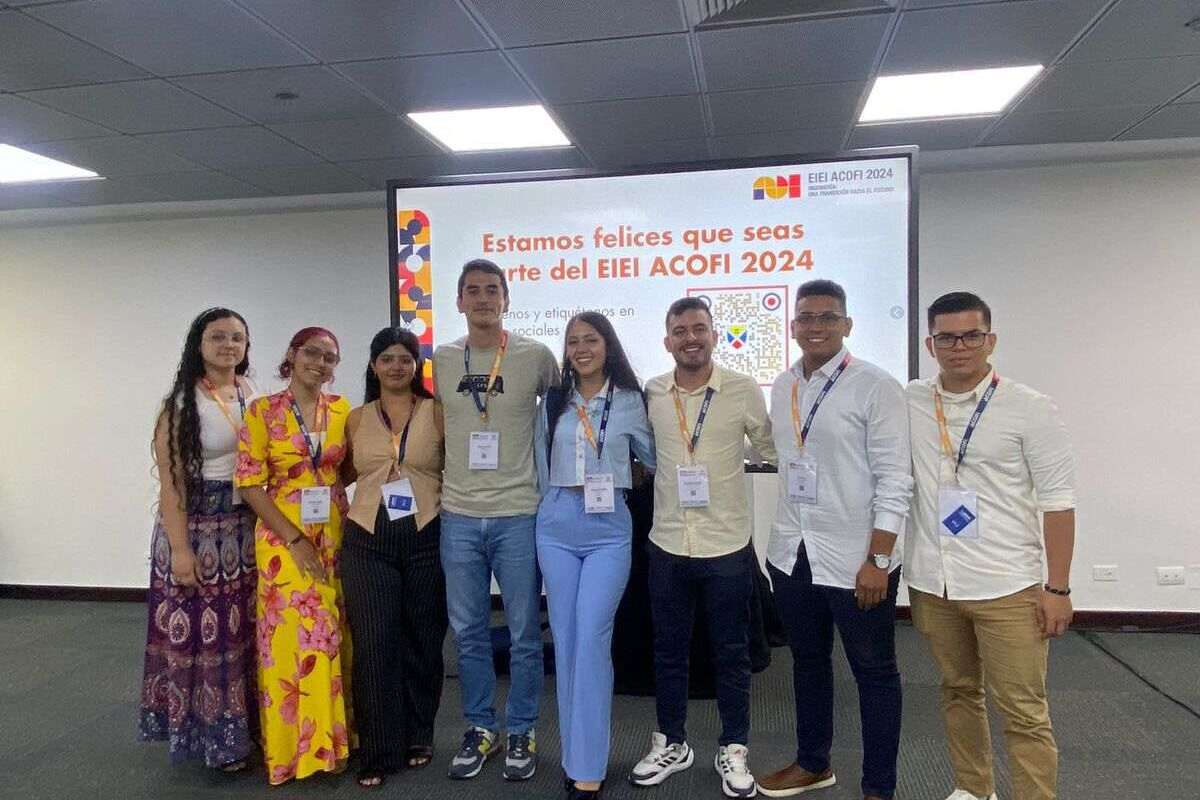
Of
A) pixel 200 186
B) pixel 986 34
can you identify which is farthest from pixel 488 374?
pixel 200 186

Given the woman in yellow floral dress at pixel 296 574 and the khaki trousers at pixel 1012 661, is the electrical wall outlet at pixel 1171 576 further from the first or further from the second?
the woman in yellow floral dress at pixel 296 574

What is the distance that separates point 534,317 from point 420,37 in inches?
51.0

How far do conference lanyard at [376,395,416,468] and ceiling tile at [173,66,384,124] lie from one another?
1.34 m

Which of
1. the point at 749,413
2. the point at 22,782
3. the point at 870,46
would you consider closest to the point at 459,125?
the point at 870,46

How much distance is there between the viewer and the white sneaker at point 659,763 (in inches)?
92.5

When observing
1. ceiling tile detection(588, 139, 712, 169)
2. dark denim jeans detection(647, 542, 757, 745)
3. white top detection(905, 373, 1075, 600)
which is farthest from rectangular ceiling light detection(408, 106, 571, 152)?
white top detection(905, 373, 1075, 600)

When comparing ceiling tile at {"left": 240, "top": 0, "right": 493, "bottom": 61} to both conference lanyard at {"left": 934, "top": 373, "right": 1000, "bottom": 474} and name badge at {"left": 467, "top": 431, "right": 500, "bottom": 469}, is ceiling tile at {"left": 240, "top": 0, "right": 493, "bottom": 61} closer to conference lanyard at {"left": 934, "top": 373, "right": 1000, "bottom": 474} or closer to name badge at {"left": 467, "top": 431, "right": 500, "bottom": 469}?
name badge at {"left": 467, "top": 431, "right": 500, "bottom": 469}

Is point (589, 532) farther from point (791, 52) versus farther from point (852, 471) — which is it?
point (791, 52)

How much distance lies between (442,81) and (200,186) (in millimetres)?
2179

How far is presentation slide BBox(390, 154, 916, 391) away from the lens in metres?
3.21

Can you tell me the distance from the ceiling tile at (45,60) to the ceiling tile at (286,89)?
0.25 metres

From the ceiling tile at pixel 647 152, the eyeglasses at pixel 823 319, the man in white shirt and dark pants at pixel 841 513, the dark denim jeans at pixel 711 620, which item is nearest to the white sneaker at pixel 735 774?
the dark denim jeans at pixel 711 620

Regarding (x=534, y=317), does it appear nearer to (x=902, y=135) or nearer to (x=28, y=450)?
(x=902, y=135)

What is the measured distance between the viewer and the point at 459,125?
340 centimetres
